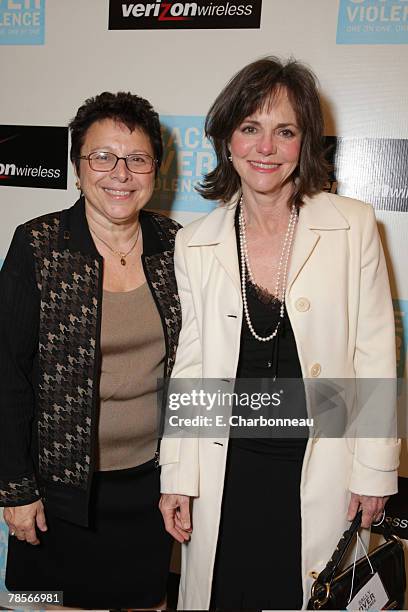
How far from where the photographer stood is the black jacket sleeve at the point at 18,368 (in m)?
1.70

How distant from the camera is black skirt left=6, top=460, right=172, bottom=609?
73.7 inches

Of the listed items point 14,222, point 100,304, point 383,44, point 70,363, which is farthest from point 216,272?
point 14,222

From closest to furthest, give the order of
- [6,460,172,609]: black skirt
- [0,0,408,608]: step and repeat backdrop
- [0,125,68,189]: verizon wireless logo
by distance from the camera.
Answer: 1. [6,460,172,609]: black skirt
2. [0,0,408,608]: step and repeat backdrop
3. [0,125,68,189]: verizon wireless logo

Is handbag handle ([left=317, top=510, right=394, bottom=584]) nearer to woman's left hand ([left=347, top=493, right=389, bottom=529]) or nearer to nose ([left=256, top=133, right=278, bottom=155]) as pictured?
woman's left hand ([left=347, top=493, right=389, bottom=529])

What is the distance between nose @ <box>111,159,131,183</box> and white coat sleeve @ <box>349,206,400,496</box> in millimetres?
698

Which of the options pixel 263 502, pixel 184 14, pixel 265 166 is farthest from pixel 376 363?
pixel 184 14

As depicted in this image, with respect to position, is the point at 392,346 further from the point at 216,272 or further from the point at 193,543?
the point at 193,543

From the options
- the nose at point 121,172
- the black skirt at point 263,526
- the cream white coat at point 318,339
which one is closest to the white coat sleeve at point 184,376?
the cream white coat at point 318,339

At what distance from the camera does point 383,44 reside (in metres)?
2.10

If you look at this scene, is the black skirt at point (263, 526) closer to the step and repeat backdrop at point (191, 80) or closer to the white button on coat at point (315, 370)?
the white button on coat at point (315, 370)

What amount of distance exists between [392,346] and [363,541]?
0.60m

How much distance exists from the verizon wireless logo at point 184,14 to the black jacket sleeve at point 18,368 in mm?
1102

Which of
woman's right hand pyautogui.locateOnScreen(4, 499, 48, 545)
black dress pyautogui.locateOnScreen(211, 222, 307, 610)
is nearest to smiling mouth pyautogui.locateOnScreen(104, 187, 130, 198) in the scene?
black dress pyautogui.locateOnScreen(211, 222, 307, 610)

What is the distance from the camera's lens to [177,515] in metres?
1.83
